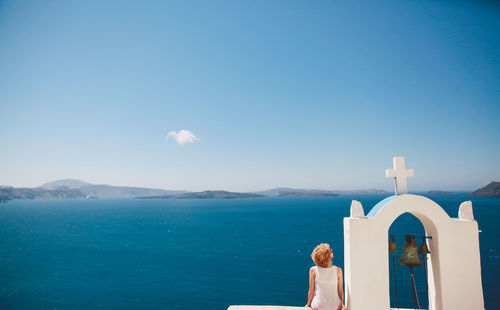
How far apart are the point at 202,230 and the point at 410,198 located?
55.4 m

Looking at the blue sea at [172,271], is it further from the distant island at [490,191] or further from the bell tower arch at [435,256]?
the distant island at [490,191]

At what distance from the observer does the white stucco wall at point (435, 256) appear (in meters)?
4.29

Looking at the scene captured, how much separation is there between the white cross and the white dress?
6.04 feet

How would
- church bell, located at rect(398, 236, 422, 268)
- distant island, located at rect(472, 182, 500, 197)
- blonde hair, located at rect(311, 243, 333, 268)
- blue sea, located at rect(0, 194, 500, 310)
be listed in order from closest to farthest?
1. blonde hair, located at rect(311, 243, 333, 268)
2. church bell, located at rect(398, 236, 422, 268)
3. blue sea, located at rect(0, 194, 500, 310)
4. distant island, located at rect(472, 182, 500, 197)

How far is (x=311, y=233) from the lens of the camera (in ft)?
164

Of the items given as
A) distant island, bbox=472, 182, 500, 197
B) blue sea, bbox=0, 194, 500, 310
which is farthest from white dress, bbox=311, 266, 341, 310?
distant island, bbox=472, 182, 500, 197

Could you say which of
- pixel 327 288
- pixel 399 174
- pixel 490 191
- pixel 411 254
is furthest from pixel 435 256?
pixel 490 191

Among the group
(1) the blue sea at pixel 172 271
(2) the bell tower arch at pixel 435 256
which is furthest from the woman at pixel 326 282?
(1) the blue sea at pixel 172 271

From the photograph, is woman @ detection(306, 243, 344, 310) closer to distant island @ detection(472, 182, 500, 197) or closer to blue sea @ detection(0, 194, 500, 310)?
blue sea @ detection(0, 194, 500, 310)

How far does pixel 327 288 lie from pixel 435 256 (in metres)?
1.90

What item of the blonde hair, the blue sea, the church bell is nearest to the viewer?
the blonde hair

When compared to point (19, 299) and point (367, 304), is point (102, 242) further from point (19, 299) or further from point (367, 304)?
point (367, 304)

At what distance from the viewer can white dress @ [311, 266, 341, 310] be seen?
4.06 metres

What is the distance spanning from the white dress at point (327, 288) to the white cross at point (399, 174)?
6.04 ft
